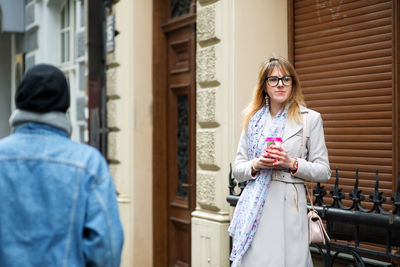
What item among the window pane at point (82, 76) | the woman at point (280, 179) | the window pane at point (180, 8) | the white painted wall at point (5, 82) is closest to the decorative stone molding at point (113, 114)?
the window pane at point (180, 8)

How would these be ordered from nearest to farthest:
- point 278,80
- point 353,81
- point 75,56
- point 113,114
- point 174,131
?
point 278,80
point 353,81
point 174,131
point 113,114
point 75,56

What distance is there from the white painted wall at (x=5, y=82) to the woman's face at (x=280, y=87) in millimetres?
11767

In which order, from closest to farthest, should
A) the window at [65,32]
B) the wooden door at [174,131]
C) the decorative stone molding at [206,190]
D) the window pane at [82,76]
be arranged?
the decorative stone molding at [206,190] → the wooden door at [174,131] → the window pane at [82,76] → the window at [65,32]

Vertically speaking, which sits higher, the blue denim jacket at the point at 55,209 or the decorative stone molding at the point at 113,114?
the decorative stone molding at the point at 113,114

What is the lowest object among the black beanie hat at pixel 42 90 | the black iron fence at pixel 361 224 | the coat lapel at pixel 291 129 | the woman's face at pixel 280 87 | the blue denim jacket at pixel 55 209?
the black iron fence at pixel 361 224

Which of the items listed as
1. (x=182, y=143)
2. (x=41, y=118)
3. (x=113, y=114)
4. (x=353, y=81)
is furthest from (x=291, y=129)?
(x=113, y=114)

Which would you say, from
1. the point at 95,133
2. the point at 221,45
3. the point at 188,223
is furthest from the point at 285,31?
the point at 95,133

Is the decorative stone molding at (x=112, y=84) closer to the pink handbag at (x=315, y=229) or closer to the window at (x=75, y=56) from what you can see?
the window at (x=75, y=56)

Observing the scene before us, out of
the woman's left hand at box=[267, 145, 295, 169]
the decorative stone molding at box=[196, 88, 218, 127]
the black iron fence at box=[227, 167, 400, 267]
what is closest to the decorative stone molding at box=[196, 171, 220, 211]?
the decorative stone molding at box=[196, 88, 218, 127]

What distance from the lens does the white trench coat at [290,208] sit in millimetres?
4109

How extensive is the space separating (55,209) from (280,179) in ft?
6.09

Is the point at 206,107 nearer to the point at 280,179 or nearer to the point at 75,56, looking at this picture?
the point at 280,179

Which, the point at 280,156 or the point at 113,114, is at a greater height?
the point at 113,114

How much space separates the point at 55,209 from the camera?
2627 millimetres
